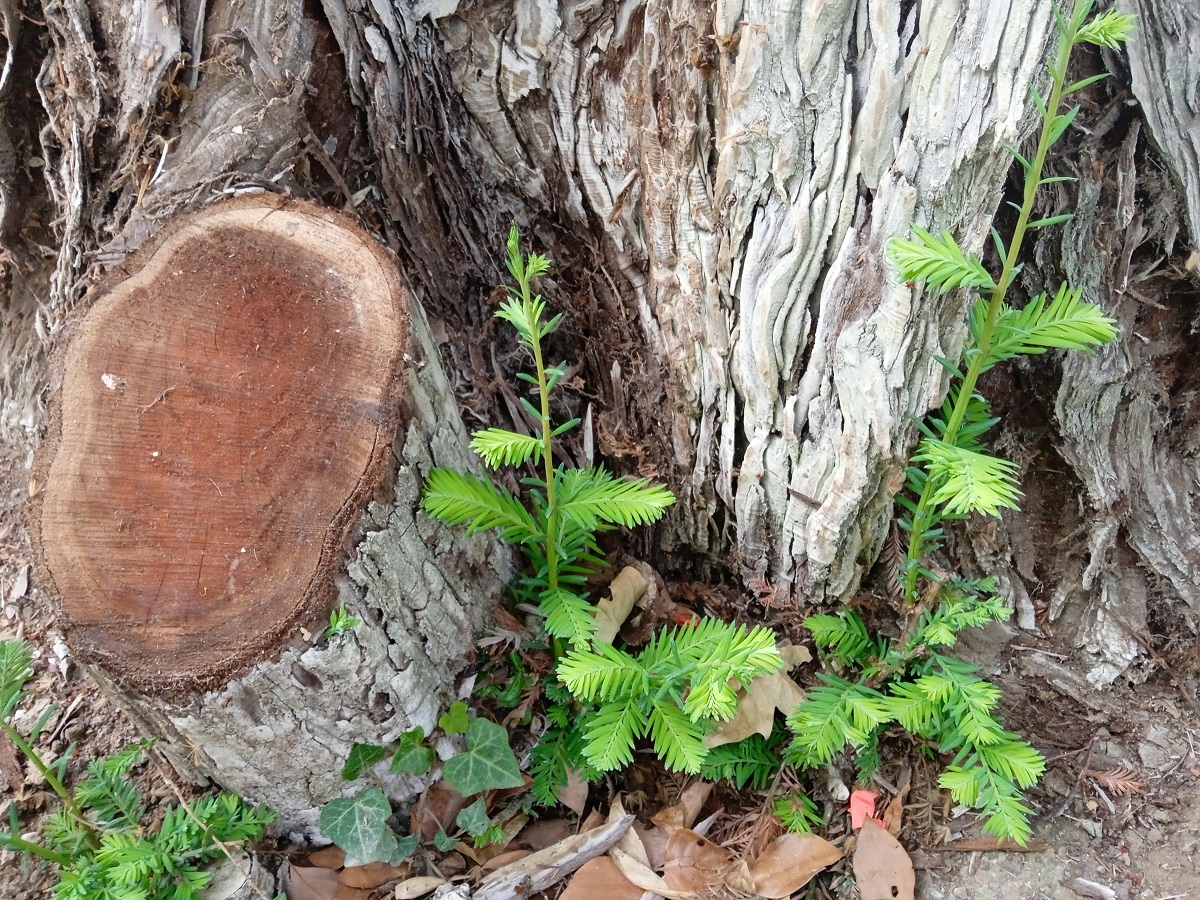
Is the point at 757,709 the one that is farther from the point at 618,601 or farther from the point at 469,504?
the point at 469,504

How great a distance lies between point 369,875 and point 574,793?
55 cm

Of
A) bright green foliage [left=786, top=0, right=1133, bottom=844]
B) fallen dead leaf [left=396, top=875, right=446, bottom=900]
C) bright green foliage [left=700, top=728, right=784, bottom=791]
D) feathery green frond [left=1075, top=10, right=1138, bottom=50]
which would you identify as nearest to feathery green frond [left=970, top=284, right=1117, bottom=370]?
bright green foliage [left=786, top=0, right=1133, bottom=844]

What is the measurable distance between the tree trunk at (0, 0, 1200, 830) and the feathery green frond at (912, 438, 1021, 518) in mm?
206

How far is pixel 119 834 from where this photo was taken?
6.05 feet

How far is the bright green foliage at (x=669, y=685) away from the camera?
1644 mm

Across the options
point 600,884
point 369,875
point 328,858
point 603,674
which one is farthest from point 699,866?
point 328,858

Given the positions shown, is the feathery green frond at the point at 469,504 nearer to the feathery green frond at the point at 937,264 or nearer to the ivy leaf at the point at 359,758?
the ivy leaf at the point at 359,758

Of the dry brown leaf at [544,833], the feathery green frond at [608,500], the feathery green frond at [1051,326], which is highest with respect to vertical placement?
the feathery green frond at [1051,326]

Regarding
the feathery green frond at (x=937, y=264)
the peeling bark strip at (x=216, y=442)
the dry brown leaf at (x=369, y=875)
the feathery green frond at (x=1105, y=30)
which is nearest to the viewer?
the feathery green frond at (x=1105, y=30)

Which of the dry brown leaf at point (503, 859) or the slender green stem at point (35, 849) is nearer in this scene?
the slender green stem at point (35, 849)

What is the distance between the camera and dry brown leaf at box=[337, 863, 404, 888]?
1.99 meters

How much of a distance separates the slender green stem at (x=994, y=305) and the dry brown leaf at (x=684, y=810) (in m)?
0.77

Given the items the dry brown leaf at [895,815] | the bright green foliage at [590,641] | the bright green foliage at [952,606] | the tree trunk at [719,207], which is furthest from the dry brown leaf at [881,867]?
the tree trunk at [719,207]

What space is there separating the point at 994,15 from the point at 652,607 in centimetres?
156
